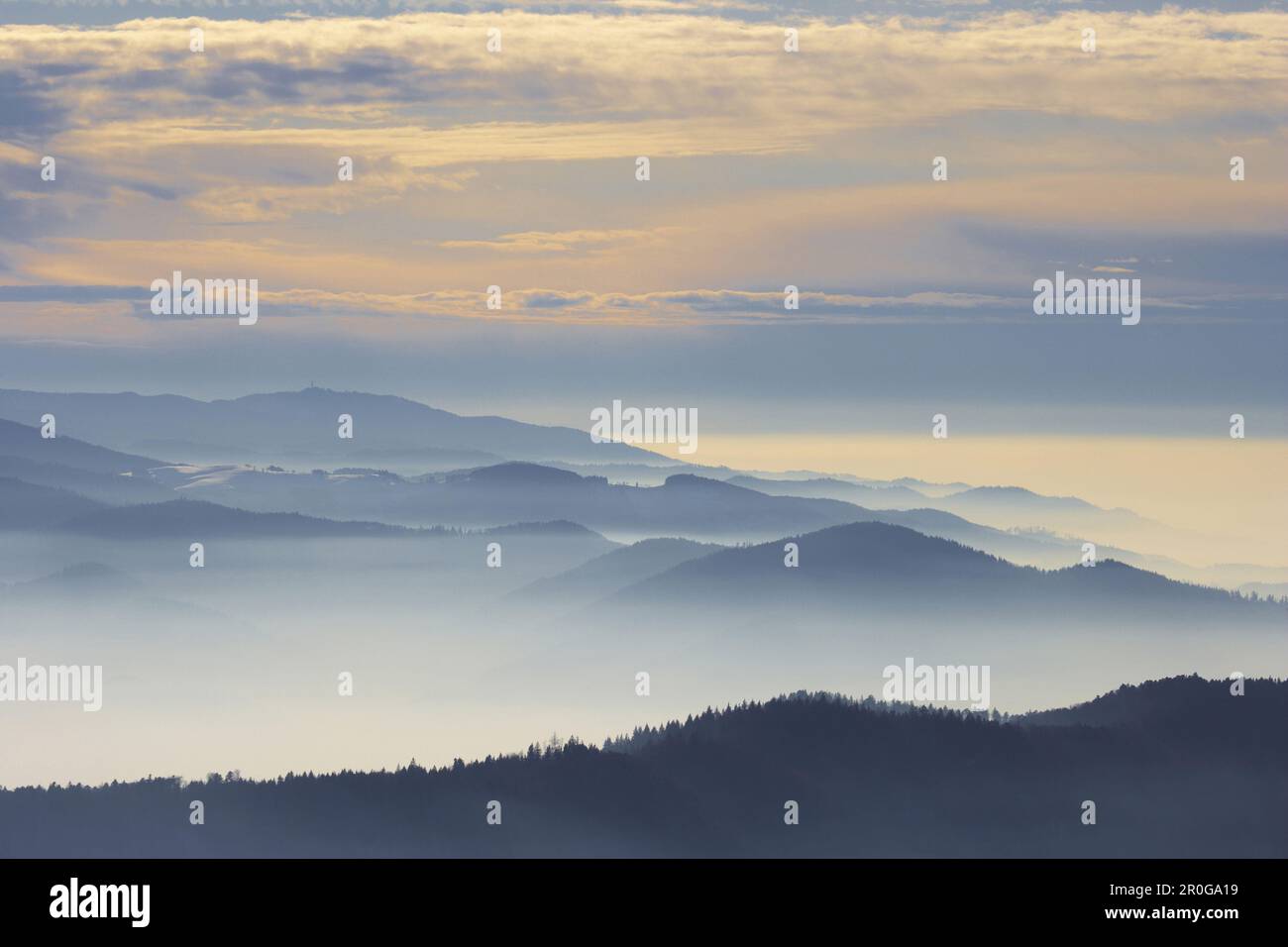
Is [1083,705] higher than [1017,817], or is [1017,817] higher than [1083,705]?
[1083,705]

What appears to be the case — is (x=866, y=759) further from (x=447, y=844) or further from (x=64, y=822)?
(x=64, y=822)

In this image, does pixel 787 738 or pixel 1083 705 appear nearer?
pixel 787 738

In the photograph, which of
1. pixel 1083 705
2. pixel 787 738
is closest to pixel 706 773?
pixel 787 738
